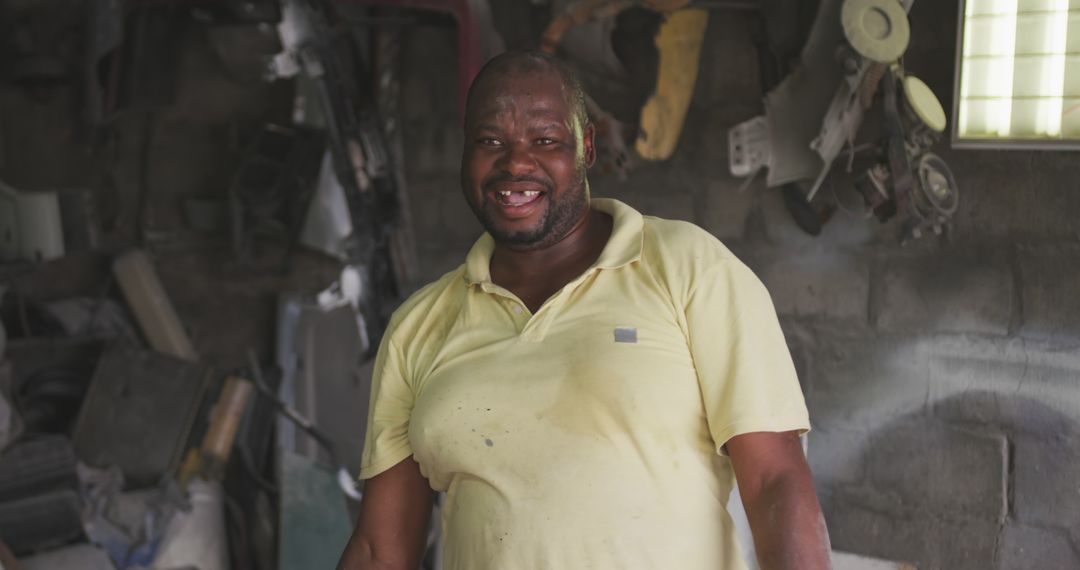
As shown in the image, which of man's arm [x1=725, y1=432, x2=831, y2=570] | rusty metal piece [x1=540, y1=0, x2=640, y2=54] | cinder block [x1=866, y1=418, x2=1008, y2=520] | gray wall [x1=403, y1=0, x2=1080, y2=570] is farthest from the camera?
rusty metal piece [x1=540, y1=0, x2=640, y2=54]

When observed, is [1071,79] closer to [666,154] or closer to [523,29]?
[666,154]

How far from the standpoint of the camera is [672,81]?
2.94 m

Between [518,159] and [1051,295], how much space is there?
1.42m

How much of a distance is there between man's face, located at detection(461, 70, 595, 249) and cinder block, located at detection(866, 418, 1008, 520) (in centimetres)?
135

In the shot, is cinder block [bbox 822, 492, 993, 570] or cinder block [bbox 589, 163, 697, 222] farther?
cinder block [bbox 589, 163, 697, 222]

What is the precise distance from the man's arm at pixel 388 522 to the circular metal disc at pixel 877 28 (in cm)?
139

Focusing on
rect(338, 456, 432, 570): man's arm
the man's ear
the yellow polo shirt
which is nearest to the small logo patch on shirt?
the yellow polo shirt

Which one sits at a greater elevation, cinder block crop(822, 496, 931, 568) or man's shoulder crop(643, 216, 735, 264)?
man's shoulder crop(643, 216, 735, 264)

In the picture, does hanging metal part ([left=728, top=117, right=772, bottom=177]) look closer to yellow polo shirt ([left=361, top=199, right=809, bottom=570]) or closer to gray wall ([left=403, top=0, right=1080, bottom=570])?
gray wall ([left=403, top=0, right=1080, bottom=570])

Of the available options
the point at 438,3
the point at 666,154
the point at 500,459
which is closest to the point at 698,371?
the point at 500,459

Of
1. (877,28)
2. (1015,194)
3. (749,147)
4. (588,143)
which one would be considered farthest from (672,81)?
(588,143)

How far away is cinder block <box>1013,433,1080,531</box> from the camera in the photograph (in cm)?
234

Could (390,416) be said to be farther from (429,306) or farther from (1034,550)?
(1034,550)

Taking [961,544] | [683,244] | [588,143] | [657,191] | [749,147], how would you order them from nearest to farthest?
[683,244]
[588,143]
[961,544]
[749,147]
[657,191]
